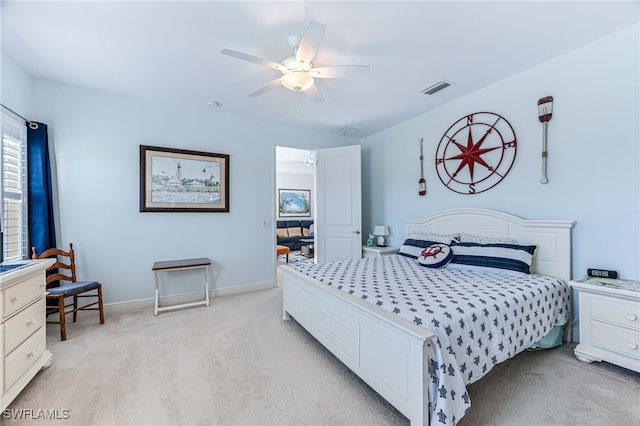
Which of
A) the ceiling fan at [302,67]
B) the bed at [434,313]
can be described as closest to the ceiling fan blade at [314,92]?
the ceiling fan at [302,67]

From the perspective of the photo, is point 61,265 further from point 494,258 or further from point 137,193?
point 494,258

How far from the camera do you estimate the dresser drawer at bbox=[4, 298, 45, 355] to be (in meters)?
1.59

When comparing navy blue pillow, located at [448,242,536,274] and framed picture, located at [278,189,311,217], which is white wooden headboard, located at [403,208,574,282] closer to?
navy blue pillow, located at [448,242,536,274]

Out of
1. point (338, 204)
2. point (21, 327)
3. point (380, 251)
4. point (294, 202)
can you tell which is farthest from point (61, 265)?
point (294, 202)

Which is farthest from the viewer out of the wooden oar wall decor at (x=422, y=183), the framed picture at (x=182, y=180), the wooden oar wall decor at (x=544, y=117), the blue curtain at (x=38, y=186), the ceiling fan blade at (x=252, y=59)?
the wooden oar wall decor at (x=422, y=183)

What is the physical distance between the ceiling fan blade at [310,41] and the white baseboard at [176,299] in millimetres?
3136

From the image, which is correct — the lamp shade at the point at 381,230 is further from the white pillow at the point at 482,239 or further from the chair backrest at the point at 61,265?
the chair backrest at the point at 61,265

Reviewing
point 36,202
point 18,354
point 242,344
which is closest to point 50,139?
point 36,202

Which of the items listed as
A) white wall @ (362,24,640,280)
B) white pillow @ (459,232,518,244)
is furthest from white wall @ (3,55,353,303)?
white wall @ (362,24,640,280)

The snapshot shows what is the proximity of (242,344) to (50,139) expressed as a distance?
2.97 meters

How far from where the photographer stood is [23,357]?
5.64 ft

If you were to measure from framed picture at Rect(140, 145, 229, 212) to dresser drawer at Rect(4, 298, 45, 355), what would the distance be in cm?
157

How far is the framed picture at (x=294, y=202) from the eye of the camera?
27.7 feet

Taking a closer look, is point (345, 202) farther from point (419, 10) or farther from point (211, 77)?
point (419, 10)
